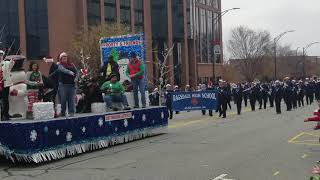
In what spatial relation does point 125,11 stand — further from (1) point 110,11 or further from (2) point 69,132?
(2) point 69,132

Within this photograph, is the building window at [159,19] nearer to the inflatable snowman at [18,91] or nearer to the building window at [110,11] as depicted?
the building window at [110,11]

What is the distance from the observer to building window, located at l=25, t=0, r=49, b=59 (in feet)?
179

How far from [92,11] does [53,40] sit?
22.4 ft

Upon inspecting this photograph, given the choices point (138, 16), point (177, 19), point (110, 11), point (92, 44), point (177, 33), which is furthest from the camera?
point (177, 19)

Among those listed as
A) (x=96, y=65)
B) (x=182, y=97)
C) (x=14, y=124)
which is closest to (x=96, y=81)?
(x=14, y=124)

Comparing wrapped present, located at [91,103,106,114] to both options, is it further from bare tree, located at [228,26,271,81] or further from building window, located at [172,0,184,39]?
bare tree, located at [228,26,271,81]

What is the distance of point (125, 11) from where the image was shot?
65188mm

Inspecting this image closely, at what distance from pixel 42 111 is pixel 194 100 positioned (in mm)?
17275

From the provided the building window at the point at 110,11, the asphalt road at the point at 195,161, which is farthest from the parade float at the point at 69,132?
the building window at the point at 110,11

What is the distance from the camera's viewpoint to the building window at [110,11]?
62344mm

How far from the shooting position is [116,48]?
18.8 metres

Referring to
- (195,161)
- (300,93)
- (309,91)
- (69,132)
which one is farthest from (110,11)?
(195,161)

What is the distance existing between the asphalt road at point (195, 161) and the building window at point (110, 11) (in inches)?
1874

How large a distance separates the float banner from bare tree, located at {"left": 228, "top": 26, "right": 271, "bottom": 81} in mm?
64491
